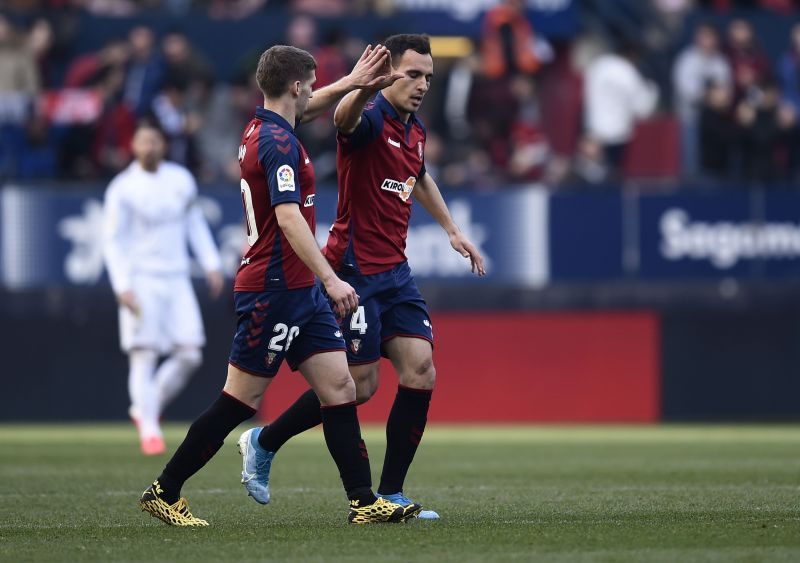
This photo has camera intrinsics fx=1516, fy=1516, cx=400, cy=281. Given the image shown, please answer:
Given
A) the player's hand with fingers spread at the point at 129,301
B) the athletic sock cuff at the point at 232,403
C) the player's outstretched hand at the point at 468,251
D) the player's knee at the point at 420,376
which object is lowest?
the athletic sock cuff at the point at 232,403

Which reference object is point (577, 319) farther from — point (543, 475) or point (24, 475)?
point (24, 475)

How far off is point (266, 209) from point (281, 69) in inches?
25.3

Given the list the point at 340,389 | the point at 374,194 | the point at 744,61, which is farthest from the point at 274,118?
the point at 744,61

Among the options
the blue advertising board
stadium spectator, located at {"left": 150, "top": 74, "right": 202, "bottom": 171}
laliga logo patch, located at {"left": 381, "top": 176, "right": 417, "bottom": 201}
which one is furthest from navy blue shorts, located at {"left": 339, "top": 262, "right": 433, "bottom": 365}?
stadium spectator, located at {"left": 150, "top": 74, "right": 202, "bottom": 171}

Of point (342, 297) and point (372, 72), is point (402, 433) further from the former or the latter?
point (372, 72)

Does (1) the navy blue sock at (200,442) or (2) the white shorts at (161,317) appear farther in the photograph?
(2) the white shorts at (161,317)

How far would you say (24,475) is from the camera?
9945 mm

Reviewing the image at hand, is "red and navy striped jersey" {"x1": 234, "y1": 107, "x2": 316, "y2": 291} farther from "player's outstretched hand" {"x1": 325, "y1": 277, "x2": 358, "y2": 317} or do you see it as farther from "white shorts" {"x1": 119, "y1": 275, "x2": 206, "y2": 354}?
"white shorts" {"x1": 119, "y1": 275, "x2": 206, "y2": 354}

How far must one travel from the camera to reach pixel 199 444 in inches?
273

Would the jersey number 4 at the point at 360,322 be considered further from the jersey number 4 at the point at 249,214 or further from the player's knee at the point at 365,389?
the jersey number 4 at the point at 249,214

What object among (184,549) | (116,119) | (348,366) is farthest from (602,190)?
(184,549)

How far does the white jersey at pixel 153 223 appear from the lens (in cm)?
1194

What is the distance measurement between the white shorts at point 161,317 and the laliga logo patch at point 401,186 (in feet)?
15.3

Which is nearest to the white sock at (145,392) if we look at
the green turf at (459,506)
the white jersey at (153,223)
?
the green turf at (459,506)
